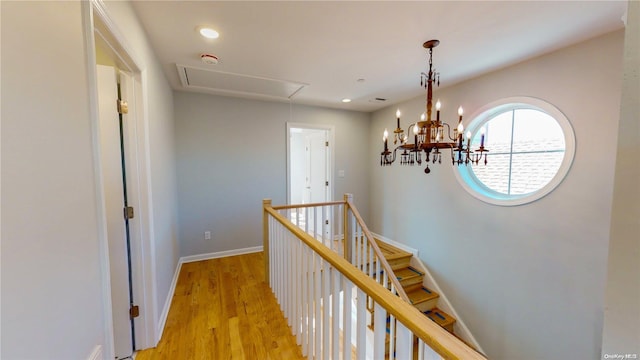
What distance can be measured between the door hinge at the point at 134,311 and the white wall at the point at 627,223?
2.25m

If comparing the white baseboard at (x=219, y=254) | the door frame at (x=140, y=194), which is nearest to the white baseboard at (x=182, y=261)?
the white baseboard at (x=219, y=254)

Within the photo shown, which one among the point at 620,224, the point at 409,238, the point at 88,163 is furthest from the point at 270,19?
the point at 409,238

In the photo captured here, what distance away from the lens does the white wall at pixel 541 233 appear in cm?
202

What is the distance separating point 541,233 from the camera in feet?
7.84

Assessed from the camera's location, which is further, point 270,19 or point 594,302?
point 594,302

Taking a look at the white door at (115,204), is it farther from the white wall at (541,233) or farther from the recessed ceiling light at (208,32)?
the white wall at (541,233)

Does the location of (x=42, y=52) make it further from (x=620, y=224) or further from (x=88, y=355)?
(x=620, y=224)

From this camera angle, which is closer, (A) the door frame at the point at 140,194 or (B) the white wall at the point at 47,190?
(B) the white wall at the point at 47,190

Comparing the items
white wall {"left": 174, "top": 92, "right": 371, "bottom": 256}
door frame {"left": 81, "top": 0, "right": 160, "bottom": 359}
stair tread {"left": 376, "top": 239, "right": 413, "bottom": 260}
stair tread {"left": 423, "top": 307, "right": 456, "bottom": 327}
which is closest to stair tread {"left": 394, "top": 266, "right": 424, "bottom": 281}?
stair tread {"left": 376, "top": 239, "right": 413, "bottom": 260}

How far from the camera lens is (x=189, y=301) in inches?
93.3

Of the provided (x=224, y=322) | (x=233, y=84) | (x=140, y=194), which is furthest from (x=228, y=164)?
(x=224, y=322)

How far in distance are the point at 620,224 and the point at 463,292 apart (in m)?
3.36

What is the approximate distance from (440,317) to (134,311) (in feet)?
11.1

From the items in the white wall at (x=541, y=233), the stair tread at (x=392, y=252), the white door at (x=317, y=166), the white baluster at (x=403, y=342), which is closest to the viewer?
the white baluster at (x=403, y=342)
